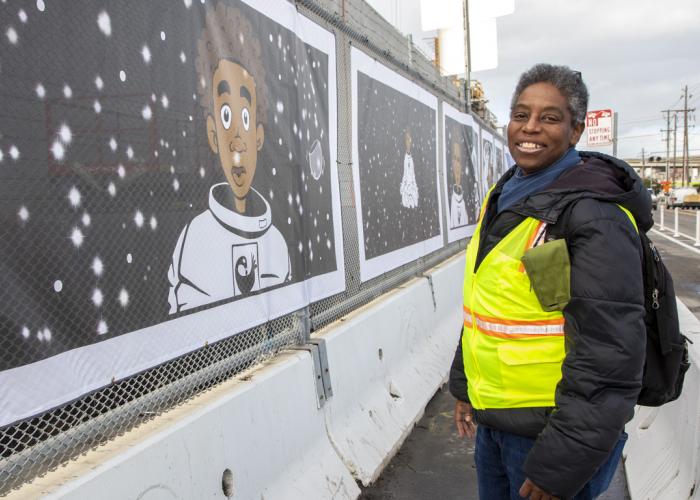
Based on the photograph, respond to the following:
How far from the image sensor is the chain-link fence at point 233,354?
2088 millimetres

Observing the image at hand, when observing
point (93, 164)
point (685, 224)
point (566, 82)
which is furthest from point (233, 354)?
point (685, 224)

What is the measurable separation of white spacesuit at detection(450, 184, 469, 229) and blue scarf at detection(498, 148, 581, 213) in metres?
6.61

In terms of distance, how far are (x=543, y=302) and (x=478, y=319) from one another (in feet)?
1.05

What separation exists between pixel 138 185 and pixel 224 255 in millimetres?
652

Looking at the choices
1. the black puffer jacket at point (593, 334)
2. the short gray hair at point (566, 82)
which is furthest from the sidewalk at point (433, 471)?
the short gray hair at point (566, 82)

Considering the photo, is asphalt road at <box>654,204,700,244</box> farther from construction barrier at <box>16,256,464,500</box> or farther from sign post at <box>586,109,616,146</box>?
construction barrier at <box>16,256,464,500</box>

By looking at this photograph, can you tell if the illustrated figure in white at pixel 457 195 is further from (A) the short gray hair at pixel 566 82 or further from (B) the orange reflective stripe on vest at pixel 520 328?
(B) the orange reflective stripe on vest at pixel 520 328

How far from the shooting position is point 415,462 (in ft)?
13.7

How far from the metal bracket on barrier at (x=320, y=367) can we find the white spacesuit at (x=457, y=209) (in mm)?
5430

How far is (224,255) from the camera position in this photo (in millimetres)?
2887

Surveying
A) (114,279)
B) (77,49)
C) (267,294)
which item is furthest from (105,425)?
(77,49)

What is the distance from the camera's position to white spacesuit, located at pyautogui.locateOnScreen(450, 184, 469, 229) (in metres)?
8.95

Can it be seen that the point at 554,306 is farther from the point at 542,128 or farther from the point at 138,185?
the point at 138,185

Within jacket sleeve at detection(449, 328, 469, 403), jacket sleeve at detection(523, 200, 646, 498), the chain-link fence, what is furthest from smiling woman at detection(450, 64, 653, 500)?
the chain-link fence
